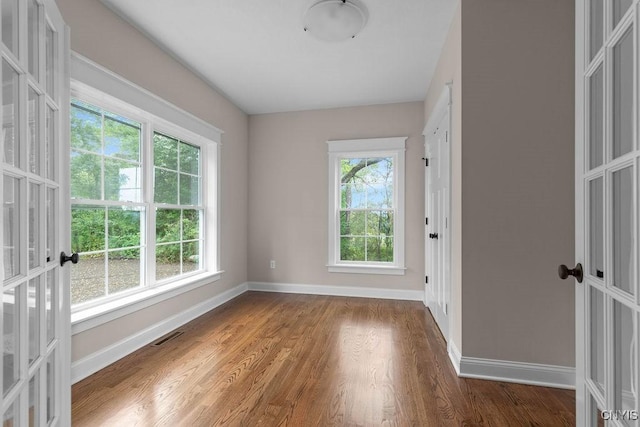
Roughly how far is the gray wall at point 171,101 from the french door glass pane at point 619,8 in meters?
2.69

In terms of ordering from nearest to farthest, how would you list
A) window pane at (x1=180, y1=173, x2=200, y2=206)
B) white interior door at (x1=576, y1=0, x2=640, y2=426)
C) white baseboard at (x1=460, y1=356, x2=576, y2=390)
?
white interior door at (x1=576, y1=0, x2=640, y2=426)
white baseboard at (x1=460, y1=356, x2=576, y2=390)
window pane at (x1=180, y1=173, x2=200, y2=206)

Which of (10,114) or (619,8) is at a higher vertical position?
(619,8)

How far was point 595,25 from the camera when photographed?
991mm

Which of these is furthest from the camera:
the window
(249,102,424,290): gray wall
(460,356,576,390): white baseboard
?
(249,102,424,290): gray wall

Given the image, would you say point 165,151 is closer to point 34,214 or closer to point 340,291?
point 34,214

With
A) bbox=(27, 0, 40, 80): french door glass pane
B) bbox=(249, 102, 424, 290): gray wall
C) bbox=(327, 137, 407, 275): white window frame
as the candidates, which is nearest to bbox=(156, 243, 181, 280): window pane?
bbox=(249, 102, 424, 290): gray wall

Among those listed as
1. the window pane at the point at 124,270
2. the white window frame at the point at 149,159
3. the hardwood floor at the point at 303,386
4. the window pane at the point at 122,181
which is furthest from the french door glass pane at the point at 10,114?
the window pane at the point at 124,270

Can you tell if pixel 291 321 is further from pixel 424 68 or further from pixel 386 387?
pixel 424 68

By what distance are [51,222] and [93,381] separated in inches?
52.5

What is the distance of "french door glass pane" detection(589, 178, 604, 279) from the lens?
96 cm

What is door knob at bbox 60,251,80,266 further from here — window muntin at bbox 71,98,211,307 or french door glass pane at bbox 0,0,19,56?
window muntin at bbox 71,98,211,307

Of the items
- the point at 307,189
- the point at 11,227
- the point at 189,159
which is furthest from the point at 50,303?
the point at 307,189

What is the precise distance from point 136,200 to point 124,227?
27 cm

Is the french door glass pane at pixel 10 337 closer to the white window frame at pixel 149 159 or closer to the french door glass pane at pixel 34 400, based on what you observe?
the french door glass pane at pixel 34 400
